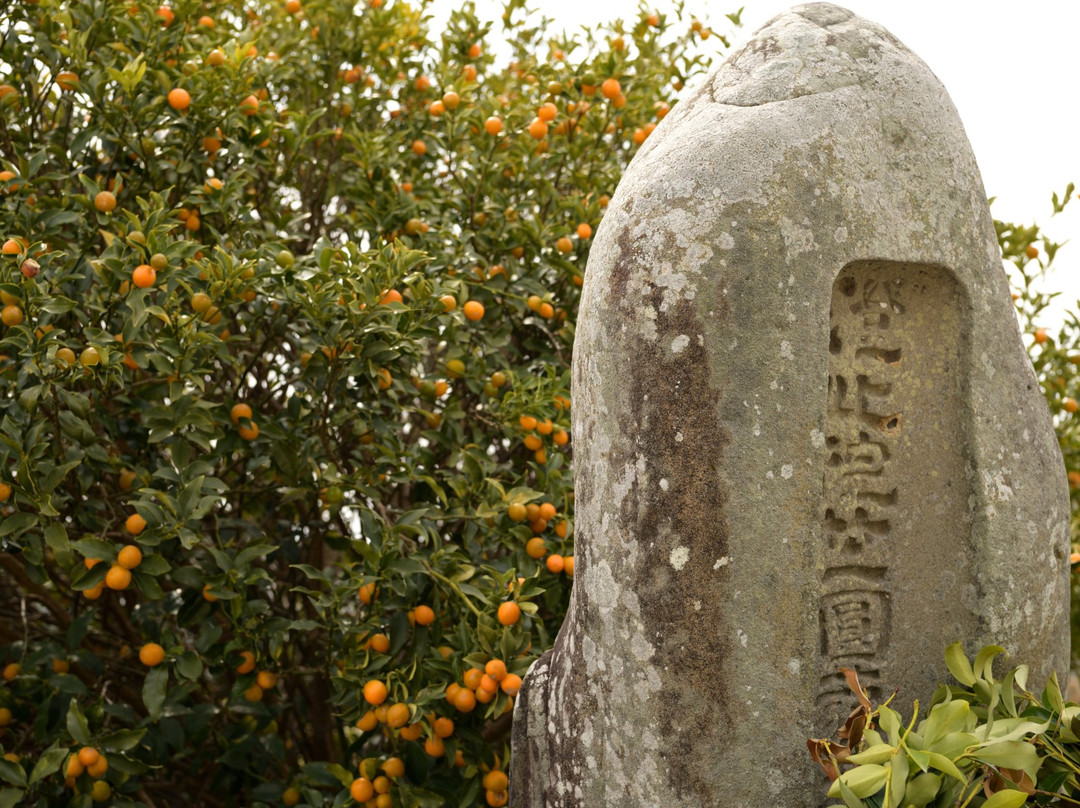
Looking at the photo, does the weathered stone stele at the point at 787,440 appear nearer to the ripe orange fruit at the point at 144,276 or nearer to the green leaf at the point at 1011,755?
the green leaf at the point at 1011,755

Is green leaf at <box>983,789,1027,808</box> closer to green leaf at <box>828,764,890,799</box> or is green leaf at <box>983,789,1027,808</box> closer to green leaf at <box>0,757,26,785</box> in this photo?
green leaf at <box>828,764,890,799</box>

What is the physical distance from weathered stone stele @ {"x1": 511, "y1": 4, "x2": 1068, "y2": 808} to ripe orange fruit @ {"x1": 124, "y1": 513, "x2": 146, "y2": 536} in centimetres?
114

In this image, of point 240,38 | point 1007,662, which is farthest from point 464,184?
point 1007,662

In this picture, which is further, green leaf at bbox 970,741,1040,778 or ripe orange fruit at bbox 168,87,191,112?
→ ripe orange fruit at bbox 168,87,191,112

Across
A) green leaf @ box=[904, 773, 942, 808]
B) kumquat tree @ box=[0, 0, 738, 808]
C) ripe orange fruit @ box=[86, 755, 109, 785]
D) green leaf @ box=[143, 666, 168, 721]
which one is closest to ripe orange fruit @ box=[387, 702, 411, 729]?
kumquat tree @ box=[0, 0, 738, 808]

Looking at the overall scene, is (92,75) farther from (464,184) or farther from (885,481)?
(885,481)

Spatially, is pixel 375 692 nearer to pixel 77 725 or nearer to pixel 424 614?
pixel 424 614

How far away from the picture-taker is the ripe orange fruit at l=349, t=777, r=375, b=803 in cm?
245

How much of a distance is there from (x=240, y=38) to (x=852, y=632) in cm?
258

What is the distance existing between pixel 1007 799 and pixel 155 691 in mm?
1959

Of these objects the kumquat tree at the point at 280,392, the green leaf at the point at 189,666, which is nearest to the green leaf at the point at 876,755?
the kumquat tree at the point at 280,392

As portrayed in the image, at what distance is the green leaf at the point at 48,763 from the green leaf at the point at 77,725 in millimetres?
45

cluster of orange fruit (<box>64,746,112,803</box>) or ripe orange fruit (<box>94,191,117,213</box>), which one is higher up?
ripe orange fruit (<box>94,191,117,213</box>)

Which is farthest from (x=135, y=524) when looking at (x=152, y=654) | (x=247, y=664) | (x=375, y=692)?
(x=375, y=692)
